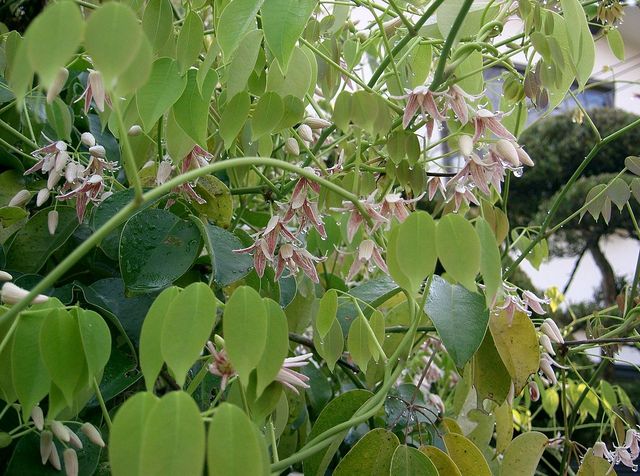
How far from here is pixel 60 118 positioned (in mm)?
659

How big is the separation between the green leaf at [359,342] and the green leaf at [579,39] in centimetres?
25

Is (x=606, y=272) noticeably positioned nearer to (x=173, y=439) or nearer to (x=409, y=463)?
(x=409, y=463)

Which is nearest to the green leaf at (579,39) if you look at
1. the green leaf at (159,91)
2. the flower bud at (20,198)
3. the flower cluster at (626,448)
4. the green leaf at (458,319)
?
the green leaf at (458,319)

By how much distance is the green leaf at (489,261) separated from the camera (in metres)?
0.41

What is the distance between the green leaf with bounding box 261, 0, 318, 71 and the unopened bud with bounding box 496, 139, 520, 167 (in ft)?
0.58

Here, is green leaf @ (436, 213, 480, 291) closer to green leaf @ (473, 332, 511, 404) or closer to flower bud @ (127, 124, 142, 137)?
green leaf @ (473, 332, 511, 404)

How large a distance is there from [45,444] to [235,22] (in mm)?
315

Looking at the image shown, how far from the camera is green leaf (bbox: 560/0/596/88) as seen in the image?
0.53 meters

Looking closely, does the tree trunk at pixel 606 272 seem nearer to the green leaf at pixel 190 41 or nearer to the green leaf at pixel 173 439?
the green leaf at pixel 190 41

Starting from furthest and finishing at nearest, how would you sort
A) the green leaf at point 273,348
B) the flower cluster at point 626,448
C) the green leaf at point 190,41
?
the flower cluster at point 626,448
the green leaf at point 190,41
the green leaf at point 273,348

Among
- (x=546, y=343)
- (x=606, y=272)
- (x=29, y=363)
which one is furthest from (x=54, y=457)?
(x=606, y=272)

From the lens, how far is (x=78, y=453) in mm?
514

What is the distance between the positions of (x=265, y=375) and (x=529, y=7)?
0.35 m

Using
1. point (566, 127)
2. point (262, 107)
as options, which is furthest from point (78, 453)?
point (566, 127)
